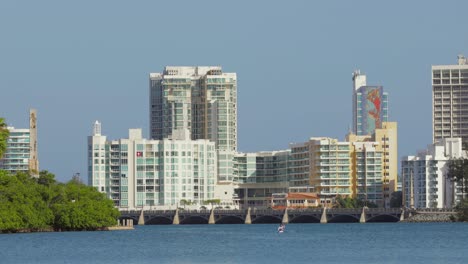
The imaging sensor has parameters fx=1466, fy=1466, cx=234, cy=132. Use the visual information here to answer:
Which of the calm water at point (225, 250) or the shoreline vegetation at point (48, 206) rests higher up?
the shoreline vegetation at point (48, 206)

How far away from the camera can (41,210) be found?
15788 centimetres

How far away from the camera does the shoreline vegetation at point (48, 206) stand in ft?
496

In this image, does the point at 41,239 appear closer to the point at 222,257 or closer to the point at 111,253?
the point at 111,253

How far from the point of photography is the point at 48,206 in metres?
160

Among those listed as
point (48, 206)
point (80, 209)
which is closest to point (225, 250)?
point (48, 206)

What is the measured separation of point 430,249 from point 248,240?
29447 millimetres

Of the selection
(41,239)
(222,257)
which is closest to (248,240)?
(41,239)

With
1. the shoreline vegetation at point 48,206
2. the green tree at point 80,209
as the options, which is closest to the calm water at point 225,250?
the shoreline vegetation at point 48,206

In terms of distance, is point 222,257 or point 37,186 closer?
point 222,257

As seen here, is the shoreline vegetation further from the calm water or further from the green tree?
the calm water

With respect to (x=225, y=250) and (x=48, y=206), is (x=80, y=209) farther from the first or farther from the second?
(x=225, y=250)

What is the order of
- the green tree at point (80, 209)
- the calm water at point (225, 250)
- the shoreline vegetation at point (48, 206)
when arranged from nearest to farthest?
the calm water at point (225, 250) < the shoreline vegetation at point (48, 206) < the green tree at point (80, 209)

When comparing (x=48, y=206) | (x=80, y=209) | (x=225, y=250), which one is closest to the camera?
(x=225, y=250)

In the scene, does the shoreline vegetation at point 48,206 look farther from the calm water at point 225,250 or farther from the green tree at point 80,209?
the calm water at point 225,250
